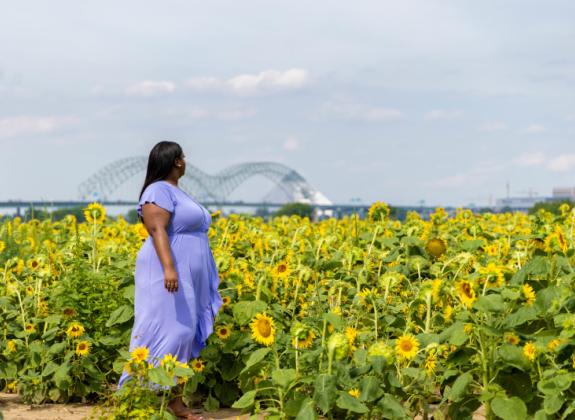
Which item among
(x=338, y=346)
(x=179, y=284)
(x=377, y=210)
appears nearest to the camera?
(x=338, y=346)

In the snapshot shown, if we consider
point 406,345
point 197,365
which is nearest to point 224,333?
point 197,365

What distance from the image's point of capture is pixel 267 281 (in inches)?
188

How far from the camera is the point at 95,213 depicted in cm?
550

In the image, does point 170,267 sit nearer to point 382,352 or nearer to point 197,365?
point 197,365

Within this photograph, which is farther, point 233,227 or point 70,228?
point 70,228

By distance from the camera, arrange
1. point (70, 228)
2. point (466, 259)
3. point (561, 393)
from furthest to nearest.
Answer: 1. point (70, 228)
2. point (466, 259)
3. point (561, 393)

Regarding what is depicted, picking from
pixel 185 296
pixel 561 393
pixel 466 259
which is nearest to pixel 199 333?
pixel 185 296

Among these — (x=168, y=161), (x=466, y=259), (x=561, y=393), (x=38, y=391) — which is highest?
(x=168, y=161)

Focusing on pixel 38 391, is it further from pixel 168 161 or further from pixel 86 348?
pixel 168 161

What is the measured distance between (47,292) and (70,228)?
321cm

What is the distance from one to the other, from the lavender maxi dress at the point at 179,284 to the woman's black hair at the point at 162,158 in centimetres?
6

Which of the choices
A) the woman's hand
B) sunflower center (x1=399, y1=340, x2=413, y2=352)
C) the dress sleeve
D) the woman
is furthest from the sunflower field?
the dress sleeve

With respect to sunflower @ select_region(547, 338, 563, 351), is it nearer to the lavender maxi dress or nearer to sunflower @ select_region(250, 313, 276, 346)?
sunflower @ select_region(250, 313, 276, 346)

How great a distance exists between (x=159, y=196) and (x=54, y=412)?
4.53ft
